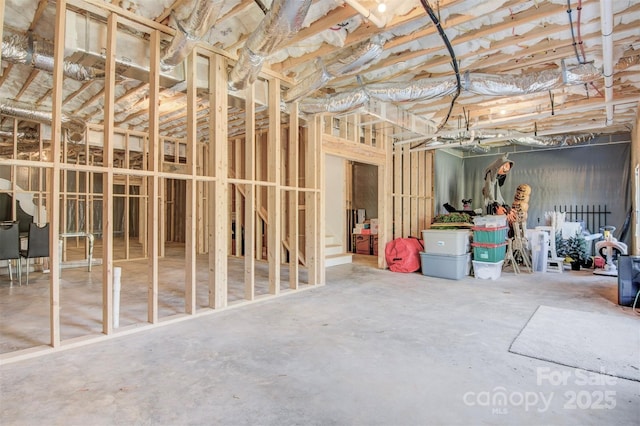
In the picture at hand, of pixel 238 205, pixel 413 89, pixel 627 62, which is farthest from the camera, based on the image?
pixel 238 205

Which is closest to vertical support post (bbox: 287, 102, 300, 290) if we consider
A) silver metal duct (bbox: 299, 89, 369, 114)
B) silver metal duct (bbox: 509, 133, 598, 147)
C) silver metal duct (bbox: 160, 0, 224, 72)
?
silver metal duct (bbox: 299, 89, 369, 114)

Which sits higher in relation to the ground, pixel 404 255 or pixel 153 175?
pixel 153 175

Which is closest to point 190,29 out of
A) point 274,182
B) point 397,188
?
point 274,182

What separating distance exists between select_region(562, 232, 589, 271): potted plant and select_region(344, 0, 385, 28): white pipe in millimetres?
6635

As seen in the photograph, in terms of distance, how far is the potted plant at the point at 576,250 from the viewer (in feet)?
23.4

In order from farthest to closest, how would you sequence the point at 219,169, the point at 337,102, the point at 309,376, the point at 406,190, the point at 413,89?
the point at 406,190
the point at 337,102
the point at 413,89
the point at 219,169
the point at 309,376

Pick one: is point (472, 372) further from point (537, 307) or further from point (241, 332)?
point (537, 307)

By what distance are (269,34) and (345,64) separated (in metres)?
1.07

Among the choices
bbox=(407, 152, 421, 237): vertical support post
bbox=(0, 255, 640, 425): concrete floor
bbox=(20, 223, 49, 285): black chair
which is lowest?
bbox=(0, 255, 640, 425): concrete floor

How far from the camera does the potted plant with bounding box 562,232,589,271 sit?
7.12m

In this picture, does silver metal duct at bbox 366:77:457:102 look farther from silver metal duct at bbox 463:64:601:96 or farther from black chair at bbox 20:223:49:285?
black chair at bbox 20:223:49:285

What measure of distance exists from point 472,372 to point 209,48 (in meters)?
4.16

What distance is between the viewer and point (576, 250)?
7277mm

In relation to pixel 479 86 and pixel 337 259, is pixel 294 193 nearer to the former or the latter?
pixel 479 86
